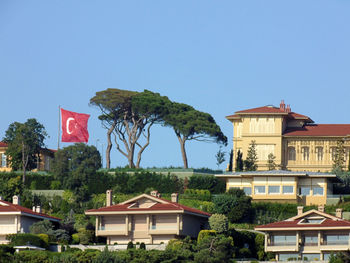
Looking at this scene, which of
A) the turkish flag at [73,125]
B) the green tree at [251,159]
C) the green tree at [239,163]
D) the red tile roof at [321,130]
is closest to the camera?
the green tree at [239,163]

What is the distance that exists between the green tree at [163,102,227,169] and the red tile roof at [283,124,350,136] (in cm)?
861

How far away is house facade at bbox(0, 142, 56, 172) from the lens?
445ft

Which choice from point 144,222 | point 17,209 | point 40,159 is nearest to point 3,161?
point 40,159

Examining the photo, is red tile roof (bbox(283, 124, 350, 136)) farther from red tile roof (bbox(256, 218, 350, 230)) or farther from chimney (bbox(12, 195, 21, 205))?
chimney (bbox(12, 195, 21, 205))

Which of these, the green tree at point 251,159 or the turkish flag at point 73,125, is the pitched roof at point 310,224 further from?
the turkish flag at point 73,125

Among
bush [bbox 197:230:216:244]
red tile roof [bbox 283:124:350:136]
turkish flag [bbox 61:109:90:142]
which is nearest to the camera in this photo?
bush [bbox 197:230:216:244]

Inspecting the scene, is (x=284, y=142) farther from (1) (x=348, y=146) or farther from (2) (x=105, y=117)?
(2) (x=105, y=117)

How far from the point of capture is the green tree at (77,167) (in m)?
118

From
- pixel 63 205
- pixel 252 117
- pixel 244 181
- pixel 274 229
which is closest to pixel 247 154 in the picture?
pixel 252 117

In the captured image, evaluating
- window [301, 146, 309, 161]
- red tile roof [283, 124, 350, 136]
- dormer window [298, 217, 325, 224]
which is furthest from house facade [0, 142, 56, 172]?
dormer window [298, 217, 325, 224]

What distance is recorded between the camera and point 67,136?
5177 inches

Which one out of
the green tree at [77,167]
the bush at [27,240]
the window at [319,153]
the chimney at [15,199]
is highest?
the window at [319,153]

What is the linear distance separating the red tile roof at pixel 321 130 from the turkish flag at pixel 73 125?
72.8ft

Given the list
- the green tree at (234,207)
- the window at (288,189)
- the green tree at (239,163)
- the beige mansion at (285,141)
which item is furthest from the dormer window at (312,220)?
the beige mansion at (285,141)
